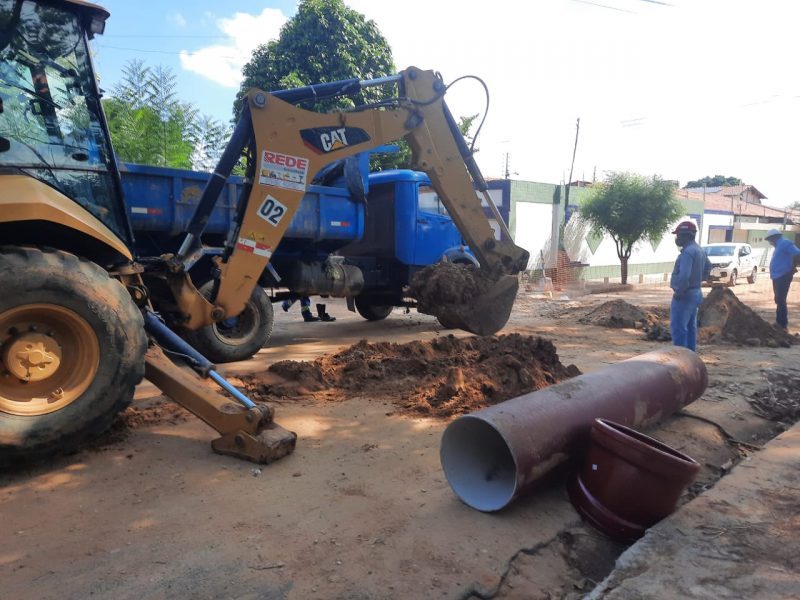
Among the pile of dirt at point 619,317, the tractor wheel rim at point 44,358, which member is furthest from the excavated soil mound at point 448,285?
the pile of dirt at point 619,317

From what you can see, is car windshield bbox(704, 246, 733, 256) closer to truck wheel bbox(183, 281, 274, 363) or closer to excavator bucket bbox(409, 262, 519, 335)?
excavator bucket bbox(409, 262, 519, 335)

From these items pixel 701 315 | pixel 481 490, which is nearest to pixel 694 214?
pixel 701 315

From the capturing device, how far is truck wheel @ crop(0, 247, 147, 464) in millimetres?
3521

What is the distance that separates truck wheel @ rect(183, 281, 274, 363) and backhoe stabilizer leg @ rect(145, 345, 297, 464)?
3.05 meters

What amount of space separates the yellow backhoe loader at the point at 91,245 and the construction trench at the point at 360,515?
0.43 meters

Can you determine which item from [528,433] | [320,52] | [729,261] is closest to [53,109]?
[528,433]

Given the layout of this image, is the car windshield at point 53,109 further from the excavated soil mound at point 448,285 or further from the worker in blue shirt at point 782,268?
the worker in blue shirt at point 782,268

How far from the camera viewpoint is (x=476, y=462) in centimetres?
378

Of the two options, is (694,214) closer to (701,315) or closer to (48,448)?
(701,315)

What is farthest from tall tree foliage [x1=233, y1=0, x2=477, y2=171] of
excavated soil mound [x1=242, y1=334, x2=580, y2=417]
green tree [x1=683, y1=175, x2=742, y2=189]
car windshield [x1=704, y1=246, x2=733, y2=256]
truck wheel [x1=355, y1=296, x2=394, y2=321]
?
green tree [x1=683, y1=175, x2=742, y2=189]

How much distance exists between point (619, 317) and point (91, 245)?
970cm

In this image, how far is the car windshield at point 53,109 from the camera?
3.97 m

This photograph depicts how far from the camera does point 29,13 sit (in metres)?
4.11

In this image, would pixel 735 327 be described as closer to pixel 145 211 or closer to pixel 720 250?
pixel 145 211
